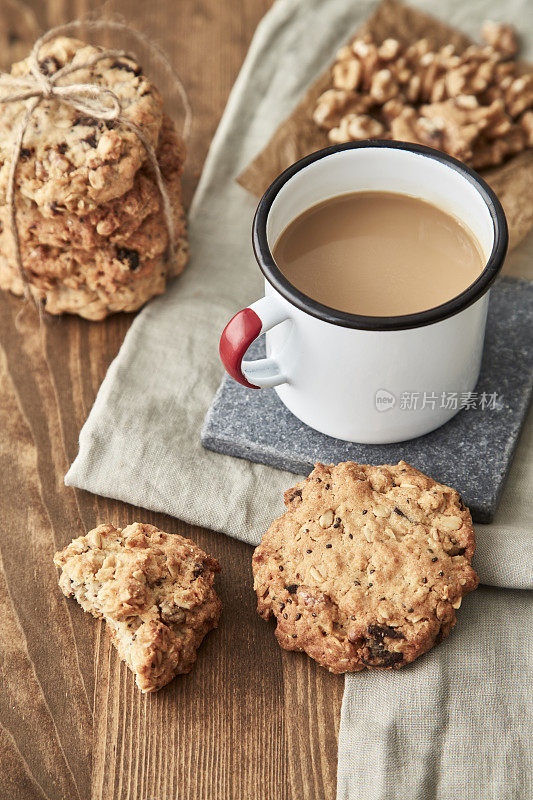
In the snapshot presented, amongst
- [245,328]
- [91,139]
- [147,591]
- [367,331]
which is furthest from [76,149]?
[147,591]

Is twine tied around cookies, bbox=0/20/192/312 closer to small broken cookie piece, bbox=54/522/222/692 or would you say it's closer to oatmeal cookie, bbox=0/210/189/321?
oatmeal cookie, bbox=0/210/189/321

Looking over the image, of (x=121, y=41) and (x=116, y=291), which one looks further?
(x=121, y=41)

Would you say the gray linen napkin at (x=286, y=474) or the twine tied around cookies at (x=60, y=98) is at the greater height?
the twine tied around cookies at (x=60, y=98)

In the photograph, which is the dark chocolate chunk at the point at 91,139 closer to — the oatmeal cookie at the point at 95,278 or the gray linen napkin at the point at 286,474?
the oatmeal cookie at the point at 95,278

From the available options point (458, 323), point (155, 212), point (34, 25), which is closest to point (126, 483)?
point (155, 212)

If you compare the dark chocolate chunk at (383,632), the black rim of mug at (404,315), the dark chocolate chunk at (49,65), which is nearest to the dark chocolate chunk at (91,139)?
the dark chocolate chunk at (49,65)

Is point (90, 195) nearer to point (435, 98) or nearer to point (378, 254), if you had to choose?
point (378, 254)

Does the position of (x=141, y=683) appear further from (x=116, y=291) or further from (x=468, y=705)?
(x=116, y=291)
